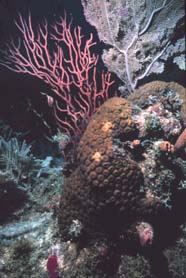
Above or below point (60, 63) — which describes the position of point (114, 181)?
below

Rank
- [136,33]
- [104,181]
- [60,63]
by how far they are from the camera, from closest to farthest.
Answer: [104,181]
[60,63]
[136,33]

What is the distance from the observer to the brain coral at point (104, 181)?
3.50 metres

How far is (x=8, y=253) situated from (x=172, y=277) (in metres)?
2.26

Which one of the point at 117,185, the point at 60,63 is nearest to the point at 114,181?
the point at 117,185

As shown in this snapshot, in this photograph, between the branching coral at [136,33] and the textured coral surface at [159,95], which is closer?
the textured coral surface at [159,95]

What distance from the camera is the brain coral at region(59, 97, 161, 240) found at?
3504 mm

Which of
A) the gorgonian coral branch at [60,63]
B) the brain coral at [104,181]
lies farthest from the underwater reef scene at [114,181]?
the gorgonian coral branch at [60,63]

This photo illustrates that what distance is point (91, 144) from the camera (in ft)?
12.0

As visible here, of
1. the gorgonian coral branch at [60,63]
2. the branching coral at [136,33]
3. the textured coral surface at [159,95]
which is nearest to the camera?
the textured coral surface at [159,95]

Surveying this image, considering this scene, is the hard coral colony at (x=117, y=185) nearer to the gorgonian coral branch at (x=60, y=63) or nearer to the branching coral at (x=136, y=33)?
the gorgonian coral branch at (x=60, y=63)

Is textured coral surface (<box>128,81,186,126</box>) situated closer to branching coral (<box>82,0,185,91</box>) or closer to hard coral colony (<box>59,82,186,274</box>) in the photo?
hard coral colony (<box>59,82,186,274</box>)

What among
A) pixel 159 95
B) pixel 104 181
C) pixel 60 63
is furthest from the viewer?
pixel 60 63

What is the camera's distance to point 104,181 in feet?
11.3

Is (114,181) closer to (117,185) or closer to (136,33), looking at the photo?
(117,185)
